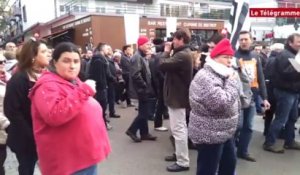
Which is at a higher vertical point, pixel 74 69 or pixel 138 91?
pixel 74 69

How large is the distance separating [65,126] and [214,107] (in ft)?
4.91

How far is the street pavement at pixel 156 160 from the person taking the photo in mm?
4727

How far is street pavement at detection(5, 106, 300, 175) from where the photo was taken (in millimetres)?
4727

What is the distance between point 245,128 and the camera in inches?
200

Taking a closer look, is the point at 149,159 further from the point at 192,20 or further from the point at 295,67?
the point at 192,20

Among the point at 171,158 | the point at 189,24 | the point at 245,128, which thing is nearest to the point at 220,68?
the point at 245,128

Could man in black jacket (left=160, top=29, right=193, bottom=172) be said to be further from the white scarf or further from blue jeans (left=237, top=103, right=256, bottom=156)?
the white scarf

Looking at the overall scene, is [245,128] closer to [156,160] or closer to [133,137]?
[156,160]

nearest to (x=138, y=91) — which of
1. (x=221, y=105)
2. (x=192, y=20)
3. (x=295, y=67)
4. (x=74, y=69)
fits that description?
(x=295, y=67)

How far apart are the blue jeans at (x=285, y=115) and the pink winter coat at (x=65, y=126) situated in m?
3.68

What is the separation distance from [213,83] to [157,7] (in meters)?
31.1

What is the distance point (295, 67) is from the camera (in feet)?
16.3

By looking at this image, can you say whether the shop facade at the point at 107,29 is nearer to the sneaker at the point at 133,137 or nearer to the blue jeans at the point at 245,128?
the sneaker at the point at 133,137

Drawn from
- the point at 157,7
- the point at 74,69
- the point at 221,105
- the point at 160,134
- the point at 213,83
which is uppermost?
the point at 157,7
